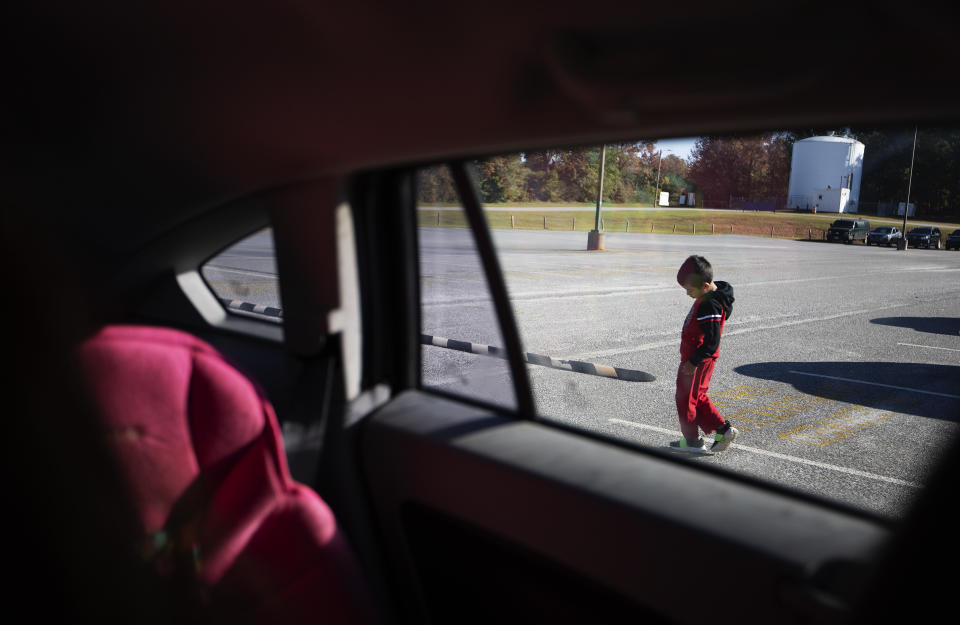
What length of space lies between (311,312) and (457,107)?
1.10 metres

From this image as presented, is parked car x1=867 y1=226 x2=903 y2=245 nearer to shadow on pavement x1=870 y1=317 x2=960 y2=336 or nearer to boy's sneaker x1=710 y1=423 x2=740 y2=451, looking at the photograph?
shadow on pavement x1=870 y1=317 x2=960 y2=336

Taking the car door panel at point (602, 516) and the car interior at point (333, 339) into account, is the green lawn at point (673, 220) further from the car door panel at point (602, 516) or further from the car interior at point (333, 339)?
the car door panel at point (602, 516)

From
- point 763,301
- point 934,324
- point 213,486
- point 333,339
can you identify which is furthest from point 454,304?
point 763,301

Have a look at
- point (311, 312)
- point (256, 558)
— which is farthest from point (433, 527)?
point (311, 312)

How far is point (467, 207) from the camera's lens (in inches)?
88.3

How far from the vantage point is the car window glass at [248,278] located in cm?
246

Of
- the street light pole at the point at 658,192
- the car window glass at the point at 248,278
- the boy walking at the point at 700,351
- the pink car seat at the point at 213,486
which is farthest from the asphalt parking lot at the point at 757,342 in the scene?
the pink car seat at the point at 213,486

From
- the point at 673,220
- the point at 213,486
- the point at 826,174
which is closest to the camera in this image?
the point at 213,486

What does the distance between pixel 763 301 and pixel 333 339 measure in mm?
5599

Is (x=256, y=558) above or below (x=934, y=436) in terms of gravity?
above

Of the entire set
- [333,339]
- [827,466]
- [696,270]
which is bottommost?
[827,466]

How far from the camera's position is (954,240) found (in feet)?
6.14

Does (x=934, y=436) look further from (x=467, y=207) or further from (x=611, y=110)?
(x=611, y=110)

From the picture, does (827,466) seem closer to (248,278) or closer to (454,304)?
(454,304)
